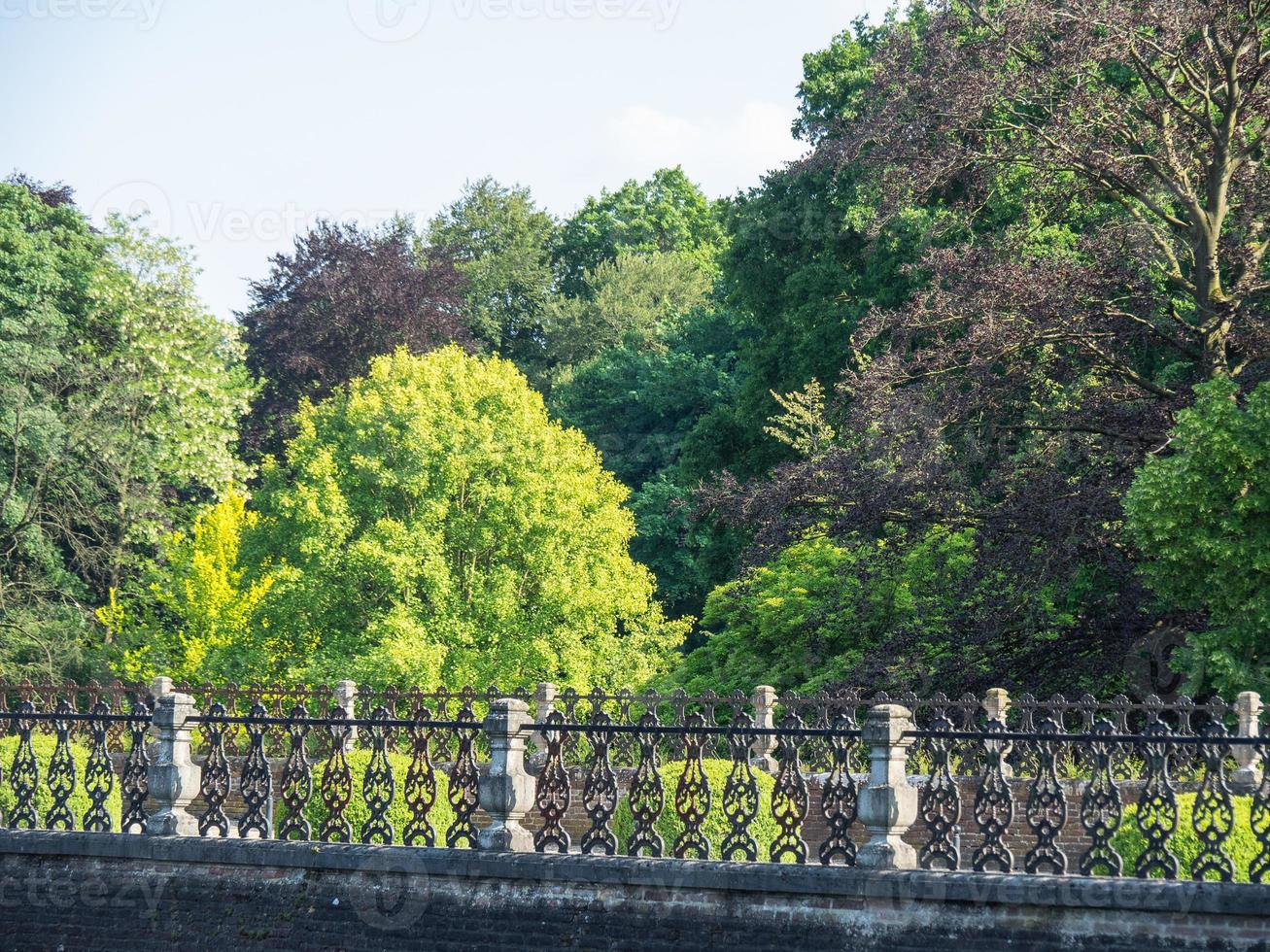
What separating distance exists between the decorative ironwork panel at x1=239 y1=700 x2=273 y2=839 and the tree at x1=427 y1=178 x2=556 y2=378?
4036 centimetres

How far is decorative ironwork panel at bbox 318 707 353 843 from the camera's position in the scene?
13391 millimetres

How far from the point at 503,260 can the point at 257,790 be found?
45964 mm

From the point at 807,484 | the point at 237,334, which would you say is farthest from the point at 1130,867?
the point at 237,334

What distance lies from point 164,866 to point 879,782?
6.11 m

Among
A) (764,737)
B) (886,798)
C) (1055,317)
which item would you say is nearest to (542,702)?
(764,737)

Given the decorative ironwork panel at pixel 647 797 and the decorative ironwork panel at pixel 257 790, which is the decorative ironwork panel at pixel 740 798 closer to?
the decorative ironwork panel at pixel 647 797

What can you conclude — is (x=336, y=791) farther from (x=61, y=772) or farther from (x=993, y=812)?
(x=993, y=812)

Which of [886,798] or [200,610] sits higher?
[200,610]

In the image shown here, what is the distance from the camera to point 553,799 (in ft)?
42.0

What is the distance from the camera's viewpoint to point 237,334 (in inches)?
1697

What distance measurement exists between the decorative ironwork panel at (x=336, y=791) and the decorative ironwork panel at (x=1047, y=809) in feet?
17.7

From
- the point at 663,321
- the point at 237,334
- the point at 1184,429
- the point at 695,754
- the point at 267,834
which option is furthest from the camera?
the point at 663,321

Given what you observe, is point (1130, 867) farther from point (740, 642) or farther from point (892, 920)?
point (740, 642)

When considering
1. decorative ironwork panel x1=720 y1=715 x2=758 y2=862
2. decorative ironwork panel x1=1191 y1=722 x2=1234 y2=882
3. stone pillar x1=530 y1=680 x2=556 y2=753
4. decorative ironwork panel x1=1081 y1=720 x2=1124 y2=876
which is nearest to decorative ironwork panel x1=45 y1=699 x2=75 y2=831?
decorative ironwork panel x1=720 y1=715 x2=758 y2=862
